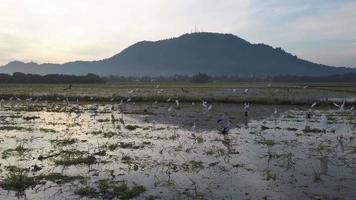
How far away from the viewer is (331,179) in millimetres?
12539

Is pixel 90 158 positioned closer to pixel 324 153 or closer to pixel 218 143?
pixel 218 143

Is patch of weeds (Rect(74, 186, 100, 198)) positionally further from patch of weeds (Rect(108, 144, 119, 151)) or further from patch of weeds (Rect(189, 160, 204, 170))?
patch of weeds (Rect(108, 144, 119, 151))

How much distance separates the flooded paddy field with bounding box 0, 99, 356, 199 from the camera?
11375 millimetres

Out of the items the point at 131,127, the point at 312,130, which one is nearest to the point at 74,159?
the point at 131,127

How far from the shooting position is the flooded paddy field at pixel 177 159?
1138 cm

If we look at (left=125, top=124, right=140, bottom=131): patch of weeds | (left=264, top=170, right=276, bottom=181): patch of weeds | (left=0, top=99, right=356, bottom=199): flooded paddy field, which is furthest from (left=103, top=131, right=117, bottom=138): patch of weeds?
(left=264, top=170, right=276, bottom=181): patch of weeds

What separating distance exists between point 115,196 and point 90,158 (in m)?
4.23

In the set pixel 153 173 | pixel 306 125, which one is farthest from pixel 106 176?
pixel 306 125

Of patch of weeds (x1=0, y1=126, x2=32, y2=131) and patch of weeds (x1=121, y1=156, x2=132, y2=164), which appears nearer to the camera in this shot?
patch of weeds (x1=121, y1=156, x2=132, y2=164)

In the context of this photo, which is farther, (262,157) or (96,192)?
(262,157)

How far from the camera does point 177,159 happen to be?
15219 mm

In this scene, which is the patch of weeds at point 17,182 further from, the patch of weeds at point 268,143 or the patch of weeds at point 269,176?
the patch of weeds at point 268,143

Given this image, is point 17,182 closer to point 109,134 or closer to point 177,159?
point 177,159

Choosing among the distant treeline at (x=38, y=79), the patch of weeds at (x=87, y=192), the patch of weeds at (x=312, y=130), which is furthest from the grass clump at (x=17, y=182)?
the distant treeline at (x=38, y=79)
